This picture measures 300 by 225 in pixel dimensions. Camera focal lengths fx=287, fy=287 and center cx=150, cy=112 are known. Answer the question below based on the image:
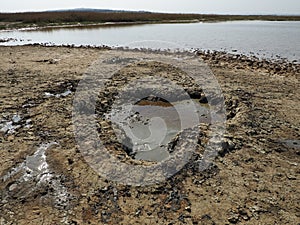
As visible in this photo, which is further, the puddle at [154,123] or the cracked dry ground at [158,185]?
the puddle at [154,123]

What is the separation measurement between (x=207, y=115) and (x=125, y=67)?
5796mm

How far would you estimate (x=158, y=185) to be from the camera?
516 cm

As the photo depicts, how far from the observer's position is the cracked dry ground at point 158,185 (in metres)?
4.52

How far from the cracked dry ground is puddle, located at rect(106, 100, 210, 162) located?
1081mm

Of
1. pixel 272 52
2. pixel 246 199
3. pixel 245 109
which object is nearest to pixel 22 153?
pixel 246 199

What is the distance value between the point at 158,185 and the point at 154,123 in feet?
10.4

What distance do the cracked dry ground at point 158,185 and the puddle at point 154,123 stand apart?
108cm

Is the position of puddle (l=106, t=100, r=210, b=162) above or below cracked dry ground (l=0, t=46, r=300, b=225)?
below

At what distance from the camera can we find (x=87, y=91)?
9.80m

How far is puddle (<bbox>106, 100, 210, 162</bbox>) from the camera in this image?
21.9ft

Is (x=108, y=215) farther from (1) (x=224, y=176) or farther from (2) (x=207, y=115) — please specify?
(2) (x=207, y=115)

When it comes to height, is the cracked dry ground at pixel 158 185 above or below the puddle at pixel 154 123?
above

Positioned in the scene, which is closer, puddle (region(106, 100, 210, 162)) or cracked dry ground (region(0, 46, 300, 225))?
cracked dry ground (region(0, 46, 300, 225))

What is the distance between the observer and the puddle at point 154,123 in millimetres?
6676
